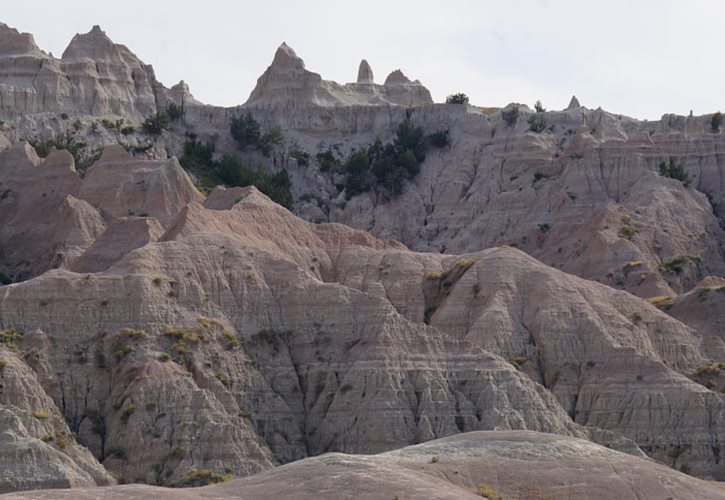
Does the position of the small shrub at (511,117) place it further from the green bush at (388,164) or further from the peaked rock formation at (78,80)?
the peaked rock formation at (78,80)

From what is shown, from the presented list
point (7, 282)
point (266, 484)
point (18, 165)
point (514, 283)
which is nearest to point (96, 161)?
point (18, 165)

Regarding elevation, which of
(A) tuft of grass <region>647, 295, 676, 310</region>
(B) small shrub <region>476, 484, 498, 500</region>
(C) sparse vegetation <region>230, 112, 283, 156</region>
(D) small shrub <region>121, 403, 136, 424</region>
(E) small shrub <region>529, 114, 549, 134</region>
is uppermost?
(E) small shrub <region>529, 114, 549, 134</region>

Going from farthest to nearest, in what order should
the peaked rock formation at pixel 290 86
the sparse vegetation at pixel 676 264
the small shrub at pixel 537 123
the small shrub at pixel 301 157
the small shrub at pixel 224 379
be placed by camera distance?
the peaked rock formation at pixel 290 86, the small shrub at pixel 301 157, the small shrub at pixel 537 123, the sparse vegetation at pixel 676 264, the small shrub at pixel 224 379

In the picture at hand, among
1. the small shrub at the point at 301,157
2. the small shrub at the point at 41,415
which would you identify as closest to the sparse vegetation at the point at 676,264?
the small shrub at the point at 301,157

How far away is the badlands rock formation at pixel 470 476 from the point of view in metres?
93.2

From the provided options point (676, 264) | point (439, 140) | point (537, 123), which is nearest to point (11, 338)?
point (676, 264)

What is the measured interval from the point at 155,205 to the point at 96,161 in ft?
51.1

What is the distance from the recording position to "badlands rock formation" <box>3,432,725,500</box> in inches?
3671

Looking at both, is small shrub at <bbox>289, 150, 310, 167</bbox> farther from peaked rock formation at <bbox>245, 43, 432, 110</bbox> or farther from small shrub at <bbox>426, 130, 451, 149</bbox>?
small shrub at <bbox>426, 130, 451, 149</bbox>

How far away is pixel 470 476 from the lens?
98.8 meters

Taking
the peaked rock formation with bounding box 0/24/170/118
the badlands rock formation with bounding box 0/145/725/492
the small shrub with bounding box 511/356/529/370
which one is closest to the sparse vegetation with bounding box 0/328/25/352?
the badlands rock formation with bounding box 0/145/725/492

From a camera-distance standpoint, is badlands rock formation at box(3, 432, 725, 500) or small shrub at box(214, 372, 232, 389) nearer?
badlands rock formation at box(3, 432, 725, 500)

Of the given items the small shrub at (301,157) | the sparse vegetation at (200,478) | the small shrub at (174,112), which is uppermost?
the small shrub at (174,112)

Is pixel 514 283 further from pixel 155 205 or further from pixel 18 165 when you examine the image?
pixel 18 165
